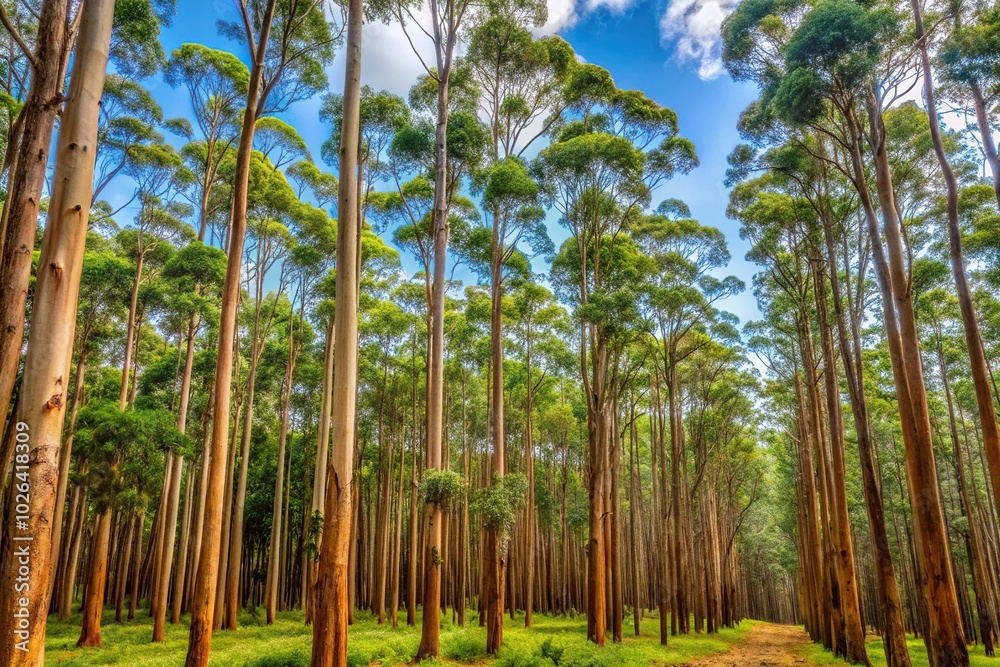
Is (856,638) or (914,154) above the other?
(914,154)

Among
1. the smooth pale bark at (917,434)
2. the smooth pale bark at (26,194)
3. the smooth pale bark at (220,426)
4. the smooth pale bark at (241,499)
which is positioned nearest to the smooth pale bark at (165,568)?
the smooth pale bark at (241,499)

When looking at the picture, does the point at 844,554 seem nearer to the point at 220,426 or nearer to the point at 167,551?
the point at 220,426

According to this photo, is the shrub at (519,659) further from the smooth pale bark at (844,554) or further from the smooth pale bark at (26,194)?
the smooth pale bark at (26,194)

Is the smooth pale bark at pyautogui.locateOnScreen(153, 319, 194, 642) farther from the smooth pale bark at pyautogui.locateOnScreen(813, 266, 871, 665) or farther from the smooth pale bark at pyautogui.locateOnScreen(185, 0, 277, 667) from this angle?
the smooth pale bark at pyautogui.locateOnScreen(813, 266, 871, 665)

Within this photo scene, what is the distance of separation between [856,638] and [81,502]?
2148 cm

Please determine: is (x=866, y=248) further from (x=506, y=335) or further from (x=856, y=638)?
(x=506, y=335)

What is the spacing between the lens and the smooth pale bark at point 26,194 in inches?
177

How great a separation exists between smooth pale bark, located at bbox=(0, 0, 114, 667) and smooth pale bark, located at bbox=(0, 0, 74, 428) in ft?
2.59

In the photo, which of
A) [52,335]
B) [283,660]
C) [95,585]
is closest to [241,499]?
[95,585]

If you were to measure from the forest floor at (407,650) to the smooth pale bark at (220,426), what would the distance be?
2.67 metres

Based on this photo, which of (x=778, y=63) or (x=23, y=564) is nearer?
(x=23, y=564)

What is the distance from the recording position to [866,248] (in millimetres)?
12867

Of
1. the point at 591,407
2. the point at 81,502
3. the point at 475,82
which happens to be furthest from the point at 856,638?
the point at 81,502

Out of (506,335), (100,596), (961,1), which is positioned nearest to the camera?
(961,1)
